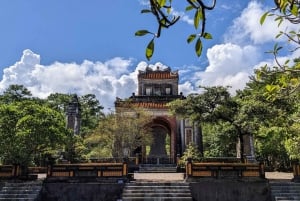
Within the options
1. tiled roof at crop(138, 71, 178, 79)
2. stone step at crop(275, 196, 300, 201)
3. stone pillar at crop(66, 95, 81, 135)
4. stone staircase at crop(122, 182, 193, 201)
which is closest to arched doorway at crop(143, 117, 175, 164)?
tiled roof at crop(138, 71, 178, 79)

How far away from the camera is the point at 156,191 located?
38.7 feet

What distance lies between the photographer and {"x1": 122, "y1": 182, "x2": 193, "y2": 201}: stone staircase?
11.5 meters

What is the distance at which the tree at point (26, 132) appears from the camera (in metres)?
12.9

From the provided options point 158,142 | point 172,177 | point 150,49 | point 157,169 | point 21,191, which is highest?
point 158,142

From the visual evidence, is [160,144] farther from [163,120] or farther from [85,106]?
[85,106]

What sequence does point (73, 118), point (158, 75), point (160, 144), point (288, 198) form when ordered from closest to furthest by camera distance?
1. point (288, 198)
2. point (73, 118)
3. point (160, 144)
4. point (158, 75)

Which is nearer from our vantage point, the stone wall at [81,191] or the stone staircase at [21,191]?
the stone staircase at [21,191]

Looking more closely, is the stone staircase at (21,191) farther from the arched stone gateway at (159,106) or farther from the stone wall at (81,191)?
the arched stone gateway at (159,106)

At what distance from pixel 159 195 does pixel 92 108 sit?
23.3 metres

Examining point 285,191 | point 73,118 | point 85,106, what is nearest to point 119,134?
point 73,118

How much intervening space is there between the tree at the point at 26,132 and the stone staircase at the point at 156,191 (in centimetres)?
376

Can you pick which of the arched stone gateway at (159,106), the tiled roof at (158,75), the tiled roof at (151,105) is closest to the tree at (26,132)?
the arched stone gateway at (159,106)

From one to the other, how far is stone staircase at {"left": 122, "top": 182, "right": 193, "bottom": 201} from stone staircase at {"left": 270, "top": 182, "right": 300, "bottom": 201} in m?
3.05

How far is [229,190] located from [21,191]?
7.61 metres
